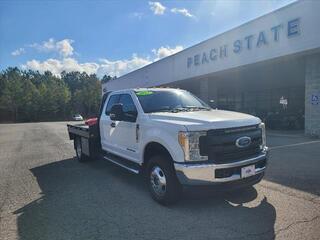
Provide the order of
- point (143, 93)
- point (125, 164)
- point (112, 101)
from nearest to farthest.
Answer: point (125, 164) → point (143, 93) → point (112, 101)

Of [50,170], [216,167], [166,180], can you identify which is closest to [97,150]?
[50,170]

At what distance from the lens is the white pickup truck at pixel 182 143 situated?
15.9ft

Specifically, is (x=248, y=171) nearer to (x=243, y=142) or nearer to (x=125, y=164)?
(x=243, y=142)

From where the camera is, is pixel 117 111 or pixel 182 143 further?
pixel 117 111

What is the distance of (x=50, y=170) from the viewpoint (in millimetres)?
8734

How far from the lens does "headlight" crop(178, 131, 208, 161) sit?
4824mm

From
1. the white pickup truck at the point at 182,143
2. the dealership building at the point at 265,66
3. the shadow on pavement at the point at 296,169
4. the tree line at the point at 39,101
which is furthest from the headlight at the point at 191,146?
the tree line at the point at 39,101

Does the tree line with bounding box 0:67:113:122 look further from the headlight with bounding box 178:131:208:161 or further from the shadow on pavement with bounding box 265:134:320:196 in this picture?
the headlight with bounding box 178:131:208:161

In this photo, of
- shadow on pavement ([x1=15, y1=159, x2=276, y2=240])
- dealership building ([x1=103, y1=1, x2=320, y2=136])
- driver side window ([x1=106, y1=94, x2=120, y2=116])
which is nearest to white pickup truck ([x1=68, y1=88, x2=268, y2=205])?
shadow on pavement ([x1=15, y1=159, x2=276, y2=240])

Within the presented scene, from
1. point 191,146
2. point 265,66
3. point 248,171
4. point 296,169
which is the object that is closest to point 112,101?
point 191,146

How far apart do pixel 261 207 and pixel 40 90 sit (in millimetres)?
78521

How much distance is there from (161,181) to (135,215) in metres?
0.73

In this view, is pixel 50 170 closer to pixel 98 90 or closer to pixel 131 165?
pixel 131 165

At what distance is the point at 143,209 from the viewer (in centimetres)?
525
